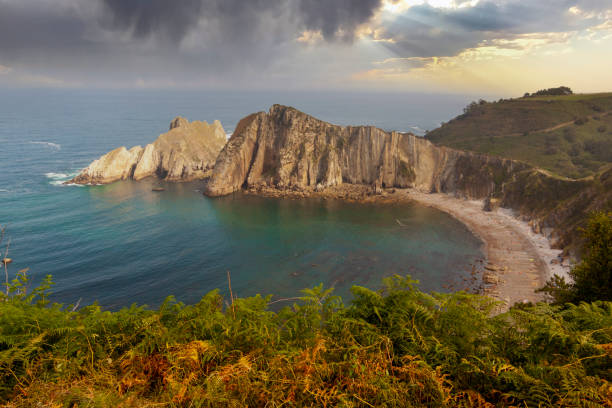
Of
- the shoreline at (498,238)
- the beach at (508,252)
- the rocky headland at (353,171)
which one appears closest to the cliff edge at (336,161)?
the rocky headland at (353,171)

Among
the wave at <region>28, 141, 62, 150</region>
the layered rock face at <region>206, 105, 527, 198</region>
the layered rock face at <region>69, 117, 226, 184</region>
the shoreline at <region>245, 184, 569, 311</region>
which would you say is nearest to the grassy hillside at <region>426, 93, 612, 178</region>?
the layered rock face at <region>206, 105, 527, 198</region>

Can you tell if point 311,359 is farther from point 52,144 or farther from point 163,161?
point 52,144

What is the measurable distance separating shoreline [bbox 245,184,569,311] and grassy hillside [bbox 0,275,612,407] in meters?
16.6

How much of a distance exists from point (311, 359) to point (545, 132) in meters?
108

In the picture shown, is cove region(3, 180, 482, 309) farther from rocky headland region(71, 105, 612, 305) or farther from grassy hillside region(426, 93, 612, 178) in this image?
grassy hillside region(426, 93, 612, 178)

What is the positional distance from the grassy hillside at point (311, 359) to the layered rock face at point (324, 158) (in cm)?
6613

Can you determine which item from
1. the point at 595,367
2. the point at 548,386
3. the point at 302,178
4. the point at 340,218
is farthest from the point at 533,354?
the point at 302,178

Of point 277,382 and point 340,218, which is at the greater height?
point 277,382

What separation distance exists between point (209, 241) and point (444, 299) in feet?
150

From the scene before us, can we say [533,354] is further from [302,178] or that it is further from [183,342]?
[302,178]

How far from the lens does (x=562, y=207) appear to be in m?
45.1

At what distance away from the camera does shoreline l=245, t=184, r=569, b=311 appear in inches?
1326

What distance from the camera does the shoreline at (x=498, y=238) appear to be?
33.7 m

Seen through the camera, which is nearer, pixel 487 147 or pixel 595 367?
pixel 595 367
